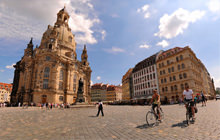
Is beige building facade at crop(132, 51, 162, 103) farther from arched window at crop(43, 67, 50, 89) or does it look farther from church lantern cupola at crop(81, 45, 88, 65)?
arched window at crop(43, 67, 50, 89)

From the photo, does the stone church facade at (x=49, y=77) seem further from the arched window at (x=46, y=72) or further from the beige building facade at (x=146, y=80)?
the beige building facade at (x=146, y=80)

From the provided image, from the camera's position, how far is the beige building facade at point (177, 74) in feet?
118

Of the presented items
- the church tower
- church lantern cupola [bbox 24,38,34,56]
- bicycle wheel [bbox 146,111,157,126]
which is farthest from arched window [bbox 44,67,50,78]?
bicycle wheel [bbox 146,111,157,126]

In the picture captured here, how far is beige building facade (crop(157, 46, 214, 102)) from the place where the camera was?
36047 mm

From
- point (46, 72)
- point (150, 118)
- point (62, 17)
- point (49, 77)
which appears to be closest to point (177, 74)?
point (150, 118)

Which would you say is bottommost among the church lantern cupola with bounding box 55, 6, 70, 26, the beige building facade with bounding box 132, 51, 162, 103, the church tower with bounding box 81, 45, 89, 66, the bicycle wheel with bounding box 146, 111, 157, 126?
the bicycle wheel with bounding box 146, 111, 157, 126

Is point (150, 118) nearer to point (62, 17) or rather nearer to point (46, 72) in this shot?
point (46, 72)

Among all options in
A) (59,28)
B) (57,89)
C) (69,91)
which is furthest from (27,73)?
(59,28)

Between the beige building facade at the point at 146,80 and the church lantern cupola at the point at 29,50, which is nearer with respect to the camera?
the beige building facade at the point at 146,80

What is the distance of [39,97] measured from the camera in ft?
140

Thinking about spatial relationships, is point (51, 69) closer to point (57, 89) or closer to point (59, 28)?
point (57, 89)

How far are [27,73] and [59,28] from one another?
27.8 metres

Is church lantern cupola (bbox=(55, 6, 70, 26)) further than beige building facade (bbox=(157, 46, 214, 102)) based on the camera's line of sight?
Yes

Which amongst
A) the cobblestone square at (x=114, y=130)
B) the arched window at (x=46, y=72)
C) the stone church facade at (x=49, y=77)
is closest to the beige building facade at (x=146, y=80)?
the stone church facade at (x=49, y=77)
